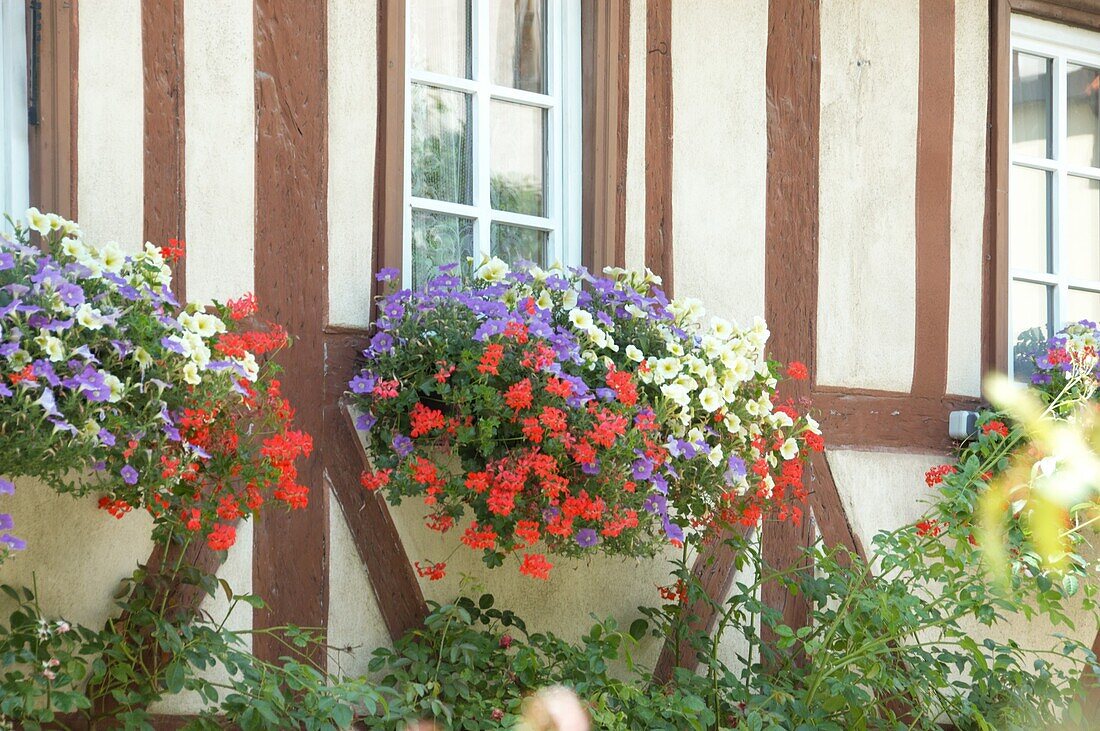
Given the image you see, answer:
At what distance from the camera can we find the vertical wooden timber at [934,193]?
5.06 meters

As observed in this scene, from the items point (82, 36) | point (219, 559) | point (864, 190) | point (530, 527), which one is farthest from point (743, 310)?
point (82, 36)

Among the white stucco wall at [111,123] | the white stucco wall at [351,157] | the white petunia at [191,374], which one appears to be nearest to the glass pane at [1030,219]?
the white stucco wall at [351,157]

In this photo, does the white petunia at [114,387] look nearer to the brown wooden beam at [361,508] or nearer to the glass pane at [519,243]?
the brown wooden beam at [361,508]

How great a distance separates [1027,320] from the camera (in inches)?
213

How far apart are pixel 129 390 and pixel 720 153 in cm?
221

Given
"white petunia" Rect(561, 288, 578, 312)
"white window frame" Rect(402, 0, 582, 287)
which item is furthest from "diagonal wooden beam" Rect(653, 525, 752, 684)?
"white window frame" Rect(402, 0, 582, 287)

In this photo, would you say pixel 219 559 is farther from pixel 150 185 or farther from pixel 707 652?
pixel 707 652

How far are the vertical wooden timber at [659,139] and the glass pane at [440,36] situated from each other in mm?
578

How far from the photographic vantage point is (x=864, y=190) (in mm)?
4984

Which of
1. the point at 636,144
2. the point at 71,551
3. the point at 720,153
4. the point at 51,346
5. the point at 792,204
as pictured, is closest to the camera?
the point at 51,346

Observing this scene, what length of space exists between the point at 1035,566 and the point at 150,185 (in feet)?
8.55

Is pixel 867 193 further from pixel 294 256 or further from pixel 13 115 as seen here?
pixel 13 115

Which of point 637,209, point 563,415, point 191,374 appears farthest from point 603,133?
point 191,374

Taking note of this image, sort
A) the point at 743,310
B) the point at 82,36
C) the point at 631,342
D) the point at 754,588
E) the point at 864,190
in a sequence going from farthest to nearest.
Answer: the point at 864,190
the point at 743,310
the point at 754,588
the point at 631,342
the point at 82,36
